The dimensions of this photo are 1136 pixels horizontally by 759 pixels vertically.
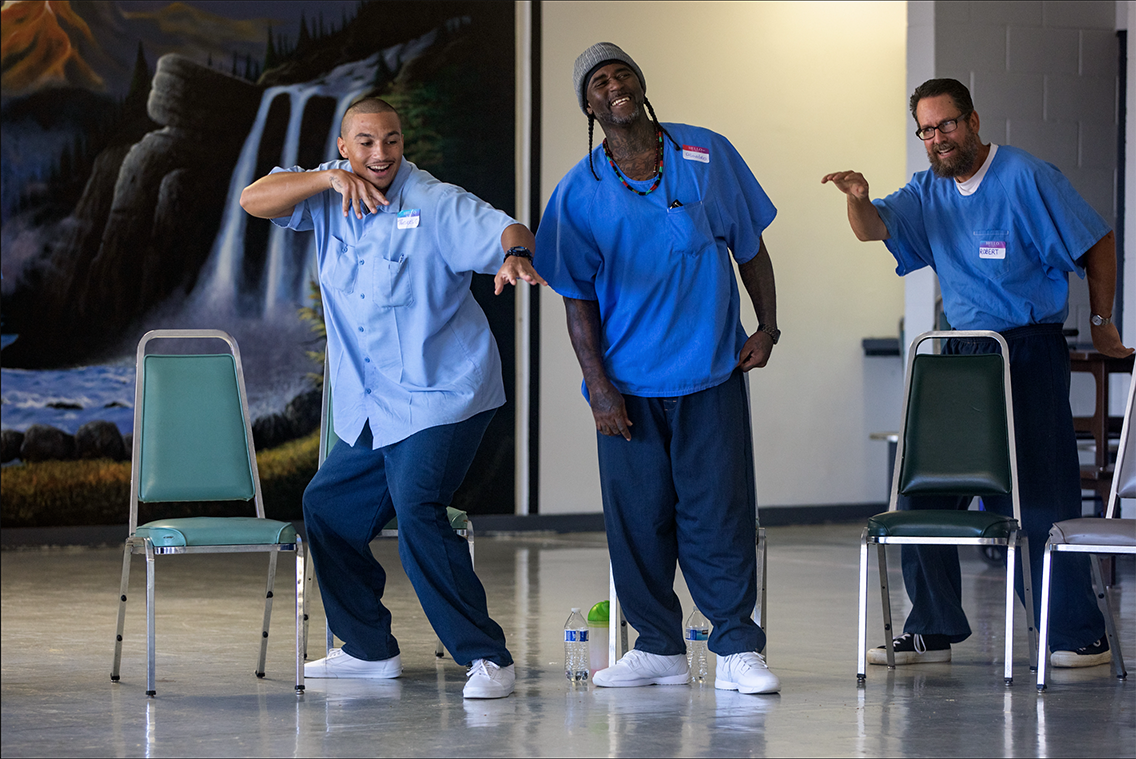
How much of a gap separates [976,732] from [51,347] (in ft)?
17.6

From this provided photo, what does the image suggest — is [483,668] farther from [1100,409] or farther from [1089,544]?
[1100,409]

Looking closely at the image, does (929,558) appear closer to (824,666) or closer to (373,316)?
(824,666)

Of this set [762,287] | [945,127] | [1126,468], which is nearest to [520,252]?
[762,287]

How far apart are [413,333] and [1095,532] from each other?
1721 mm

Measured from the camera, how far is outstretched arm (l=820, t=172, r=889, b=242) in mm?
3814

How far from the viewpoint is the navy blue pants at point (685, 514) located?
3475 mm

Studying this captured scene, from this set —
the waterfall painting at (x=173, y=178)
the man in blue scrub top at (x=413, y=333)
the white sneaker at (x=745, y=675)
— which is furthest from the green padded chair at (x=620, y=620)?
the waterfall painting at (x=173, y=178)

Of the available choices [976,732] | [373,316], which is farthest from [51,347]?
[976,732]

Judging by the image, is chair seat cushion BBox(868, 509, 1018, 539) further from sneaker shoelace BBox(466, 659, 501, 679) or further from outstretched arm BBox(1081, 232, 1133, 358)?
sneaker shoelace BBox(466, 659, 501, 679)

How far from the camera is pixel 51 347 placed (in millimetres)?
7000

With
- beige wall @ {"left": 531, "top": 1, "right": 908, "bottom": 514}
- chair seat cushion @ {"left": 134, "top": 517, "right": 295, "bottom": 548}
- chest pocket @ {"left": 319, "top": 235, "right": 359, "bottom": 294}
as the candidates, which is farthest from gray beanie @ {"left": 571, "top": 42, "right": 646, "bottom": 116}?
beige wall @ {"left": 531, "top": 1, "right": 908, "bottom": 514}

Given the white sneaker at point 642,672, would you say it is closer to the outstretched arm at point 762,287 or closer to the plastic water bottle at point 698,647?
the plastic water bottle at point 698,647

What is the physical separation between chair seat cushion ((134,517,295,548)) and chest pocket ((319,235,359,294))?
23.8 inches

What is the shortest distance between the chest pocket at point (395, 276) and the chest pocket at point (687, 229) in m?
0.63
